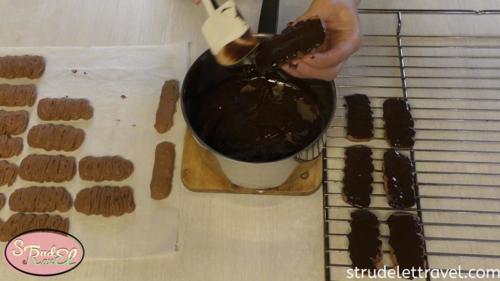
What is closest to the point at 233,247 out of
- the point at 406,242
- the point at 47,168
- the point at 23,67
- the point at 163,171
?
the point at 163,171

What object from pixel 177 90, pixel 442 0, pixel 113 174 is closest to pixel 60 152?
pixel 113 174

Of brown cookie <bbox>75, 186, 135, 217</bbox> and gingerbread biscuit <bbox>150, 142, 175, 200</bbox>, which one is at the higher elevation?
gingerbread biscuit <bbox>150, 142, 175, 200</bbox>

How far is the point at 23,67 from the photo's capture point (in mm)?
1049

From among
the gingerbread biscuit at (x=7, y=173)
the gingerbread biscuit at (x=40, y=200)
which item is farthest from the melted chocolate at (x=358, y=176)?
the gingerbread biscuit at (x=7, y=173)

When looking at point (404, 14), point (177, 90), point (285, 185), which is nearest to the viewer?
point (285, 185)

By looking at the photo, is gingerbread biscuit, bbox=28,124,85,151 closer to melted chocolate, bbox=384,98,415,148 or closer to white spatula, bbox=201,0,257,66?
white spatula, bbox=201,0,257,66

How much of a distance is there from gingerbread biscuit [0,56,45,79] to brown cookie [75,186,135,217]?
345mm

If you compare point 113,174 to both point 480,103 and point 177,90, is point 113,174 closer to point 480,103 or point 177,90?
point 177,90

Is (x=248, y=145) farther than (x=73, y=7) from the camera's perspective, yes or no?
No

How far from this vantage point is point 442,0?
1.18m

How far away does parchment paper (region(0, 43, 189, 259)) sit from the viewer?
853 millimetres

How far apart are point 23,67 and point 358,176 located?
0.80 m

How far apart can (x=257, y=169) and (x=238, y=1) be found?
567mm

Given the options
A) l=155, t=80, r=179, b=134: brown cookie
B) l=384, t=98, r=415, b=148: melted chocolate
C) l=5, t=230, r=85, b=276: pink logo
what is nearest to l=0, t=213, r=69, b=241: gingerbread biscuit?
l=5, t=230, r=85, b=276: pink logo
